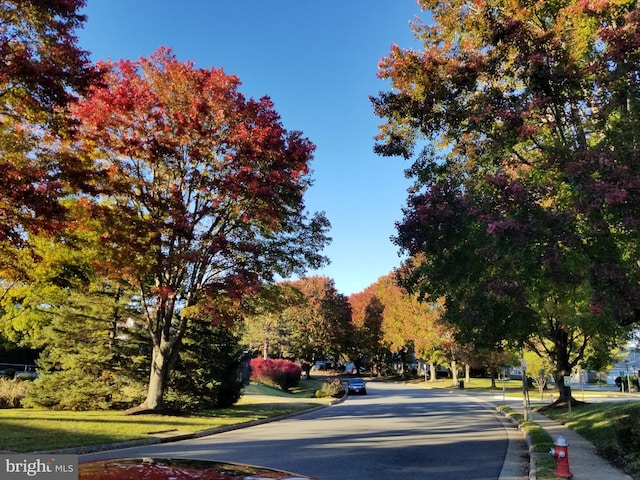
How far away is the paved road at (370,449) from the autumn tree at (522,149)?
3250 millimetres

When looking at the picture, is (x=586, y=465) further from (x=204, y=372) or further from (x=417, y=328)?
(x=417, y=328)

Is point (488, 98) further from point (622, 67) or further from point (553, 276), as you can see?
point (553, 276)

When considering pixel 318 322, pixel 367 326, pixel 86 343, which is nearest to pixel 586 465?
pixel 86 343

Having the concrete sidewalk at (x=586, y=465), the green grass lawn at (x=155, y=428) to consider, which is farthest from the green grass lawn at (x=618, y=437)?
the concrete sidewalk at (x=586, y=465)

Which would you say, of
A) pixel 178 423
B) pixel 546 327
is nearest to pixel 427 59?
pixel 178 423

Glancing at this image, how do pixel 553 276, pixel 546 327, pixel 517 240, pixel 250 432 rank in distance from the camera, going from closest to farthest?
pixel 517 240 < pixel 553 276 < pixel 250 432 < pixel 546 327

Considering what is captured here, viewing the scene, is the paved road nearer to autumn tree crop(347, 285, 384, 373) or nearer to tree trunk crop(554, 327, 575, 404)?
tree trunk crop(554, 327, 575, 404)

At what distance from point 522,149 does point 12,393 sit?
2193 centimetres

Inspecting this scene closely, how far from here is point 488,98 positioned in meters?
9.66

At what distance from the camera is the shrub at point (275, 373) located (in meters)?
45.7

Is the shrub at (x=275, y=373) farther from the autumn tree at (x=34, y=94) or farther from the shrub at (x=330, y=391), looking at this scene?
the autumn tree at (x=34, y=94)

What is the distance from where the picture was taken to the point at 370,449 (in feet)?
38.6

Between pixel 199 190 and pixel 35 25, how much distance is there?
7.88 meters

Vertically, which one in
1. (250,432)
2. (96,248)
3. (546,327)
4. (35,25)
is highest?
(35,25)
